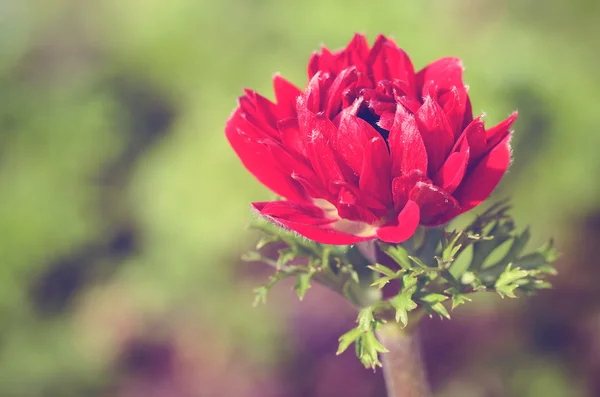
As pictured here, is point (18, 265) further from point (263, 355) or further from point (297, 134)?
point (297, 134)

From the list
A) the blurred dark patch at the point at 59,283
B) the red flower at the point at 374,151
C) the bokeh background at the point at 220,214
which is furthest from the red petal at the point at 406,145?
the blurred dark patch at the point at 59,283

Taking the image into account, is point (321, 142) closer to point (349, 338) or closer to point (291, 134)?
point (291, 134)

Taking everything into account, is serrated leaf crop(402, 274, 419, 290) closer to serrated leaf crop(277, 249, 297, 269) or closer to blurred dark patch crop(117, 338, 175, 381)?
serrated leaf crop(277, 249, 297, 269)

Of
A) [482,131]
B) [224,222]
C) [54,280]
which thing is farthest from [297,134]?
[54,280]

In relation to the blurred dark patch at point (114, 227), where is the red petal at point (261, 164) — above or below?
below

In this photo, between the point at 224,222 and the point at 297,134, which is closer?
the point at 297,134

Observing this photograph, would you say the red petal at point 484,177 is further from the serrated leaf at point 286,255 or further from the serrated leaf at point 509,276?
the serrated leaf at point 286,255
